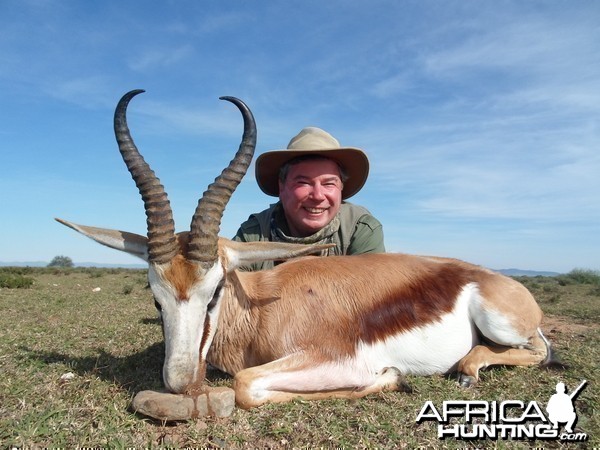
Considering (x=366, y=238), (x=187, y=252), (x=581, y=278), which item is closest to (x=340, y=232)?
(x=366, y=238)

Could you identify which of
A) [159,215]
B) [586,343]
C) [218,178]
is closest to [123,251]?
[159,215]

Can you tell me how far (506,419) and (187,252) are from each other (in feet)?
9.41

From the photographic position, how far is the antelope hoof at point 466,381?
4.50 meters

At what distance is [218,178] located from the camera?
4.30m

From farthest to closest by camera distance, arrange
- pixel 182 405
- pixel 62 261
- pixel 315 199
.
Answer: pixel 62 261
pixel 315 199
pixel 182 405

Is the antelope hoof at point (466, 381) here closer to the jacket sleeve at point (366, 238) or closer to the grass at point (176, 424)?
the grass at point (176, 424)

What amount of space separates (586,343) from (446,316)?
347cm

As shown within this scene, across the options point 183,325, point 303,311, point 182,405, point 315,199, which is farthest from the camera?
point 315,199

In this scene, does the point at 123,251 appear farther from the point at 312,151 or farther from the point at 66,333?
the point at 66,333

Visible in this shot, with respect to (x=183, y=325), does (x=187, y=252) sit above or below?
above

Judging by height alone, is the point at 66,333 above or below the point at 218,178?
below

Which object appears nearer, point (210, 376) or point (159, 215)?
point (159, 215)

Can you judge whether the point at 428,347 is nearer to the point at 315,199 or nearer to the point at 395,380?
the point at 395,380

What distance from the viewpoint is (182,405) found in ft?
11.0
